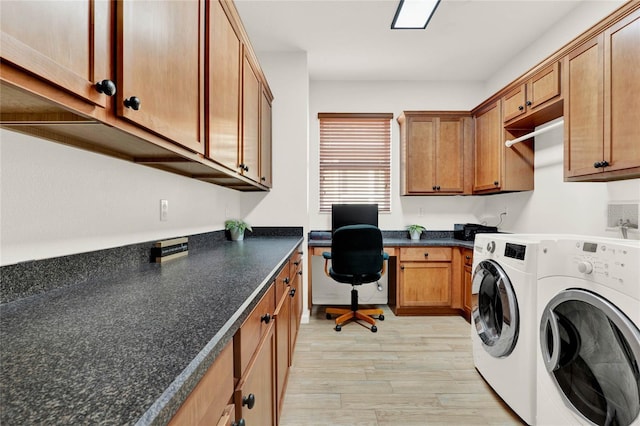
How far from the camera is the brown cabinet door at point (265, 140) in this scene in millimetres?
2485

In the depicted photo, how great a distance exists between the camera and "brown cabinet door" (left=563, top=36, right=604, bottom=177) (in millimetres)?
1795

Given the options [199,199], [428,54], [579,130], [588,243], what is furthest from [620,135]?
[199,199]

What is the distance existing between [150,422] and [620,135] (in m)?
2.35

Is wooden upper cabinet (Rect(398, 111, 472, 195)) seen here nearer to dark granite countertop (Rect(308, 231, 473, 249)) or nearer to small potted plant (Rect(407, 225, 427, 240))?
small potted plant (Rect(407, 225, 427, 240))

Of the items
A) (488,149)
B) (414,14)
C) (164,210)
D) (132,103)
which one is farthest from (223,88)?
(488,149)

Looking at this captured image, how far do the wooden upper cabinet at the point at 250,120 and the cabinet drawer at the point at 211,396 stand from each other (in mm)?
1306

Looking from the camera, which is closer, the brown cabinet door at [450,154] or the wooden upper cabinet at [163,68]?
the wooden upper cabinet at [163,68]

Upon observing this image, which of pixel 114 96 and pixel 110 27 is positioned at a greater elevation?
pixel 110 27

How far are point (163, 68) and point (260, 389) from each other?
1117mm

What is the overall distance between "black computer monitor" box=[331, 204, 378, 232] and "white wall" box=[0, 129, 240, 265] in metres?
2.04

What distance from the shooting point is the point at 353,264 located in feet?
→ 8.89

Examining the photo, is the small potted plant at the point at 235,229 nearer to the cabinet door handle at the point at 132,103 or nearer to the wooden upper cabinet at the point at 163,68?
the wooden upper cabinet at the point at 163,68

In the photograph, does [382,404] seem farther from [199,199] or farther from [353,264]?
[199,199]

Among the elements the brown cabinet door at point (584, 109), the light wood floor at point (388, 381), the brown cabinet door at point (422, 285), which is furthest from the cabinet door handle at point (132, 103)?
the brown cabinet door at point (422, 285)
